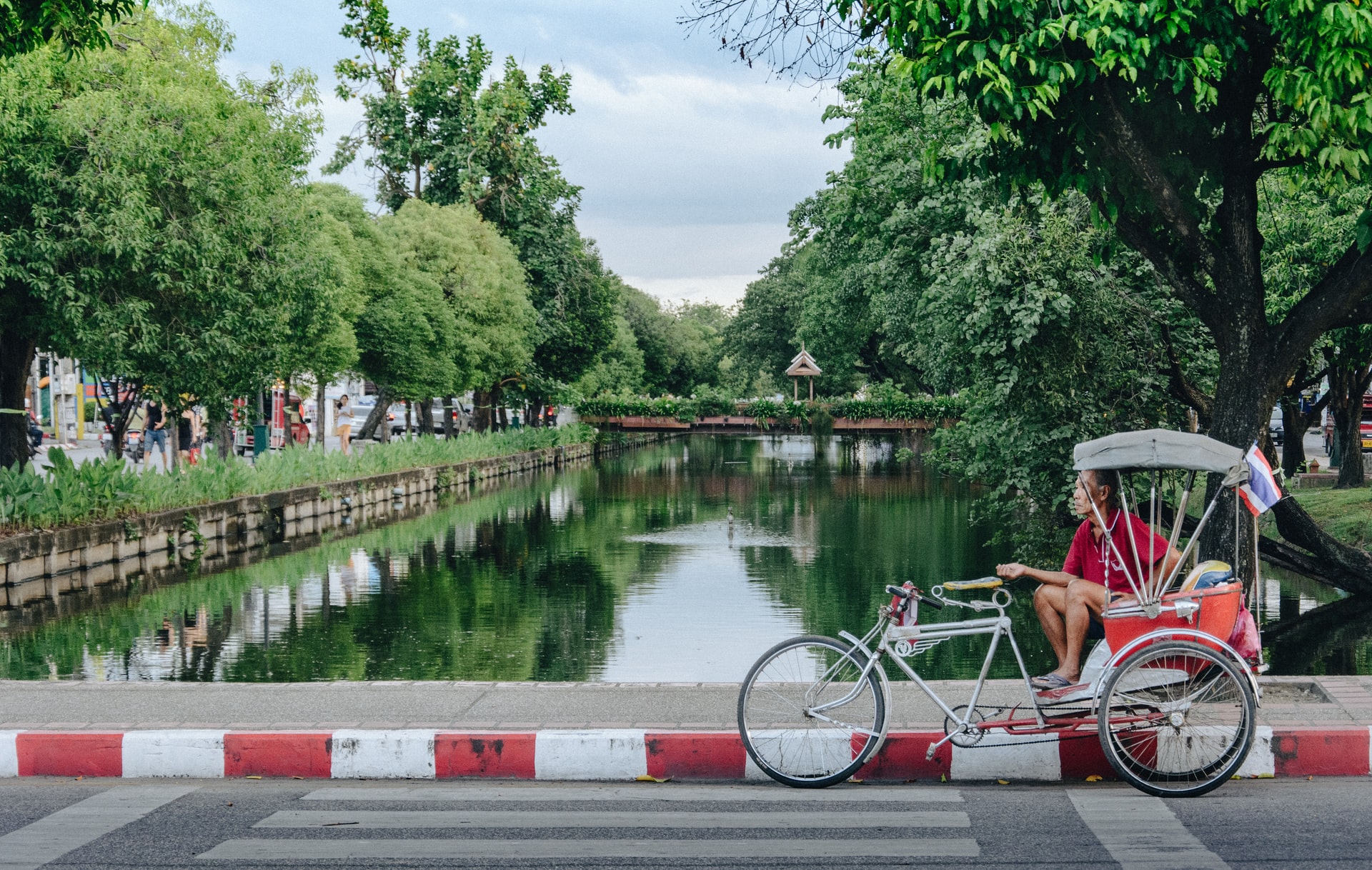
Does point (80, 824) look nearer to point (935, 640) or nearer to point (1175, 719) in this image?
point (935, 640)

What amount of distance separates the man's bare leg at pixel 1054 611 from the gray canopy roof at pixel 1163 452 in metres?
0.64

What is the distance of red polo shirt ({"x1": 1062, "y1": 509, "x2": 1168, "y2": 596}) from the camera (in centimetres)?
693

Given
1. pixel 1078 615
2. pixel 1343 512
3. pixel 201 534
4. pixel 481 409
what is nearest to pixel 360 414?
pixel 481 409

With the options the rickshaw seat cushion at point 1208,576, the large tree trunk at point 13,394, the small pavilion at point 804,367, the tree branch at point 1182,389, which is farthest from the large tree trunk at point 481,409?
the rickshaw seat cushion at point 1208,576

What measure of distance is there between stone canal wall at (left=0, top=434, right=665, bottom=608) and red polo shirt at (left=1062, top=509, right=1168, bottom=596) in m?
12.5

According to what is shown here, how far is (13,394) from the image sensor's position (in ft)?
64.2

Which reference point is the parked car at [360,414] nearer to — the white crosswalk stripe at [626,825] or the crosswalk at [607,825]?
the crosswalk at [607,825]

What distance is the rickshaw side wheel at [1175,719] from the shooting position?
627 cm

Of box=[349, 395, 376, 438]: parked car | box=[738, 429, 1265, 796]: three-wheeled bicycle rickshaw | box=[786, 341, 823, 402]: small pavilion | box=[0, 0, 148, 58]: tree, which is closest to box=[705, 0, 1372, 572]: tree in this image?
box=[738, 429, 1265, 796]: three-wheeled bicycle rickshaw

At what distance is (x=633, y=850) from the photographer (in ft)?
17.5

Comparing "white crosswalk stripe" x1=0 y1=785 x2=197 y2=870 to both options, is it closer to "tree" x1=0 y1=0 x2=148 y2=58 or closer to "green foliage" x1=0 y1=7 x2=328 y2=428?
"tree" x1=0 y1=0 x2=148 y2=58

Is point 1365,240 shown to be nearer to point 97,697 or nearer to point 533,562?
point 97,697

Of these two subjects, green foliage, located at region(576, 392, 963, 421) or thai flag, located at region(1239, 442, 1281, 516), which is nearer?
thai flag, located at region(1239, 442, 1281, 516)

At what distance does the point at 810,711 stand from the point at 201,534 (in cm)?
1641
